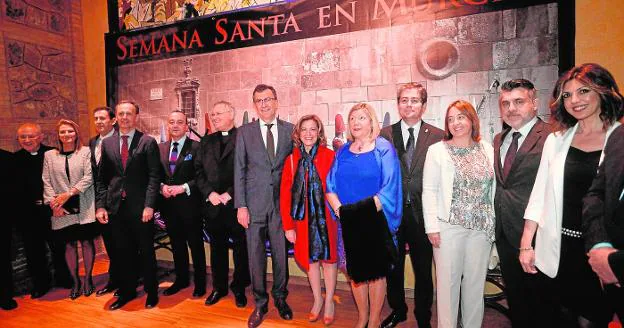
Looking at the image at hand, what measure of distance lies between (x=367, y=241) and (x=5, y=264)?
3.54 meters

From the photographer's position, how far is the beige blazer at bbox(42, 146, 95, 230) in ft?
12.1

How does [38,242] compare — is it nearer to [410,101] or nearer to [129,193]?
[129,193]

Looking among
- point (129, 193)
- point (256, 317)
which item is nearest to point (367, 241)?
point (256, 317)

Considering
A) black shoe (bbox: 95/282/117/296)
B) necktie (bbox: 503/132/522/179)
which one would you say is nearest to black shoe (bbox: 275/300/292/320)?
black shoe (bbox: 95/282/117/296)

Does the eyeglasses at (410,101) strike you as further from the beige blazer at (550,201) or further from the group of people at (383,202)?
the beige blazer at (550,201)

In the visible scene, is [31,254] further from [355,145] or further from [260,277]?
[355,145]

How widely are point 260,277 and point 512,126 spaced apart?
7.30 ft

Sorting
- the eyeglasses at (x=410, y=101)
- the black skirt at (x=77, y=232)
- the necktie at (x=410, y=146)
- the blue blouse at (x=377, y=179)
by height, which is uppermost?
the eyeglasses at (x=410, y=101)

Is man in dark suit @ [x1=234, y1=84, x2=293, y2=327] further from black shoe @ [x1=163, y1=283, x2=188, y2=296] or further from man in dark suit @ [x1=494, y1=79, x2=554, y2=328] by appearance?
man in dark suit @ [x1=494, y1=79, x2=554, y2=328]

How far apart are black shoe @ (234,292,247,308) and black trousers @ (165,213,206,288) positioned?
0.47 m

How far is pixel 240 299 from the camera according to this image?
3.42 meters

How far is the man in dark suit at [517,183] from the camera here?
213 centimetres

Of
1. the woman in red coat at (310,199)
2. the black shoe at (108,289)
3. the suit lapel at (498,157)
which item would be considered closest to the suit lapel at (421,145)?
the suit lapel at (498,157)

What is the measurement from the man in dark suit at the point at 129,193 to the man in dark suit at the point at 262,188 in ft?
3.21
